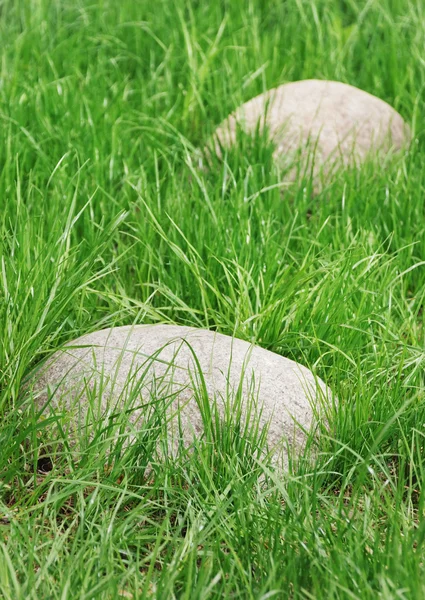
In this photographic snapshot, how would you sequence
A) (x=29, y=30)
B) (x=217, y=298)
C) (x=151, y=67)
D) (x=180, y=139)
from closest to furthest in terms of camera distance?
(x=217, y=298), (x=180, y=139), (x=151, y=67), (x=29, y=30)

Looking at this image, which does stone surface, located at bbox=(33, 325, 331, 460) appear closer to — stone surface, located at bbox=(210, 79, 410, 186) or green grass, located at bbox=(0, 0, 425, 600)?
green grass, located at bbox=(0, 0, 425, 600)

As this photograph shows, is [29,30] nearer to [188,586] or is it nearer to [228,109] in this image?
[228,109]

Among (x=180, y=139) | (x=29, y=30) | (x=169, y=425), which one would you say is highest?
(x=29, y=30)

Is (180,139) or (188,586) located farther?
(180,139)

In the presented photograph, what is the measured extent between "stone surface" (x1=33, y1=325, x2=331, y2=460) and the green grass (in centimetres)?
10

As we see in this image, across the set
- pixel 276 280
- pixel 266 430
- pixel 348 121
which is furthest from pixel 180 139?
pixel 266 430

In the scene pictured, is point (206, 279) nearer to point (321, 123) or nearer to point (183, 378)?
point (183, 378)

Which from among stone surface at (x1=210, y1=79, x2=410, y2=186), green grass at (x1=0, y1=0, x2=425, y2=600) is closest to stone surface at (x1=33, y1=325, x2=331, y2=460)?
green grass at (x1=0, y1=0, x2=425, y2=600)

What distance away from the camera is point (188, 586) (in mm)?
1986

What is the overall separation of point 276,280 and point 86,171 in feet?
3.57

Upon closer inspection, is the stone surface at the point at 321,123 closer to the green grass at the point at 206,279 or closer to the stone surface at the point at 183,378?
the green grass at the point at 206,279

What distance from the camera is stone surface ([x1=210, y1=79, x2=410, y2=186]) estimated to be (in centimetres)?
422

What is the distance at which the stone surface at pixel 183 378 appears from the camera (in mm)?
2633

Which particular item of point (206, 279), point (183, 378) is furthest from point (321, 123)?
point (183, 378)
